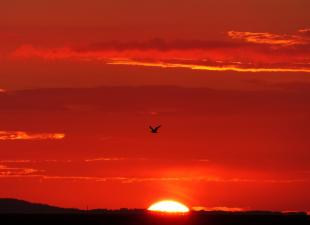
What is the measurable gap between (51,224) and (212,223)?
2479cm

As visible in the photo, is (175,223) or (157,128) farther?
(157,128)

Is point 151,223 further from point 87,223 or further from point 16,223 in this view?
point 16,223

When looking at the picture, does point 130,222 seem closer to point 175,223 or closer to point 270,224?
point 175,223

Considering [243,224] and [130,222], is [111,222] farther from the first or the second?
[243,224]

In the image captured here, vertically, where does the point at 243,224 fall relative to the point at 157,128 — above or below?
below

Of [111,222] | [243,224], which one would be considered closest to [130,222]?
[111,222]

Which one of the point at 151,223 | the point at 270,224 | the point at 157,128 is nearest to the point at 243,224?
the point at 270,224

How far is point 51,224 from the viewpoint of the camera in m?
157

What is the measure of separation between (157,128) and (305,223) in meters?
29.4

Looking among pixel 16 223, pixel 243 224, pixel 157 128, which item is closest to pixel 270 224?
pixel 243 224

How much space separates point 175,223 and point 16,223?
2293cm

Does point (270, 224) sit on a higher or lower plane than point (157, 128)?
lower

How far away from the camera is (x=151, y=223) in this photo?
520 ft

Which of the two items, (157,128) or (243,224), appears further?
(157,128)
